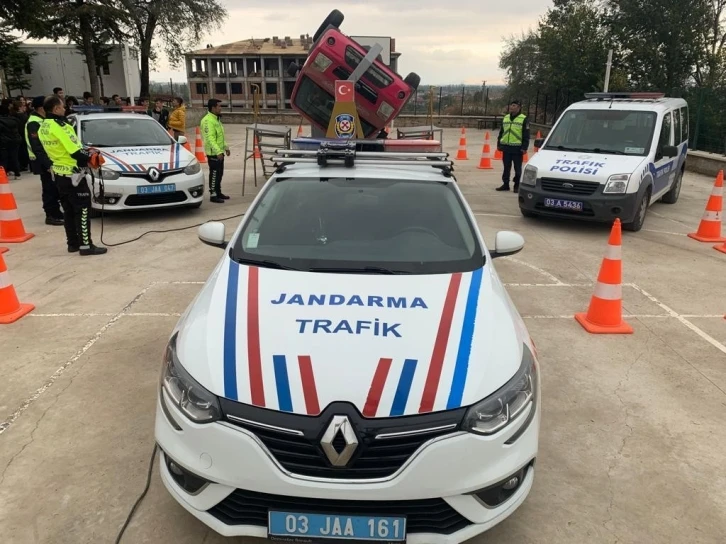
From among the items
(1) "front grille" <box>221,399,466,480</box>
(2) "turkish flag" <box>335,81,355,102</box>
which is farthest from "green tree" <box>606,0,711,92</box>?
(1) "front grille" <box>221,399,466,480</box>

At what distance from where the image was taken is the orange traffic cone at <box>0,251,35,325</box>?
506 cm

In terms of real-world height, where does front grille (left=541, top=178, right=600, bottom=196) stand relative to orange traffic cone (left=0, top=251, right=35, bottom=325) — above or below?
above

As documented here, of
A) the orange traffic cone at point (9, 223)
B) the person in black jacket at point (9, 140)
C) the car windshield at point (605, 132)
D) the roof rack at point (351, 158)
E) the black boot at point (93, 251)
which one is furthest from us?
the person in black jacket at point (9, 140)

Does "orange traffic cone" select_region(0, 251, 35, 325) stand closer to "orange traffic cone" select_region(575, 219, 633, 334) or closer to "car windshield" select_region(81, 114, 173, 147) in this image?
"car windshield" select_region(81, 114, 173, 147)

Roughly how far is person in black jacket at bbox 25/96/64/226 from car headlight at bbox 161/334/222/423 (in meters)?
6.43

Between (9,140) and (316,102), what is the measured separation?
761 cm

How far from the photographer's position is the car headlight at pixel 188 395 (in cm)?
229

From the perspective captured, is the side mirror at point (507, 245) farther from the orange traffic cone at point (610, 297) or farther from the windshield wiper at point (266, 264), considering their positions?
the orange traffic cone at point (610, 297)

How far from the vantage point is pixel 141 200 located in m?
8.43

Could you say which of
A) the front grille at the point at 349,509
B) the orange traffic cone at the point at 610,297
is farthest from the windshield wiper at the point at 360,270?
the orange traffic cone at the point at 610,297

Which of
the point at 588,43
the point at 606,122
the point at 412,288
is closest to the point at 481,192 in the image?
the point at 606,122

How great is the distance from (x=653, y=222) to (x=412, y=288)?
7825mm

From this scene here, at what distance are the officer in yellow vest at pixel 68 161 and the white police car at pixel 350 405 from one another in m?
4.57

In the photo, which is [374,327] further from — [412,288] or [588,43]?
[588,43]
